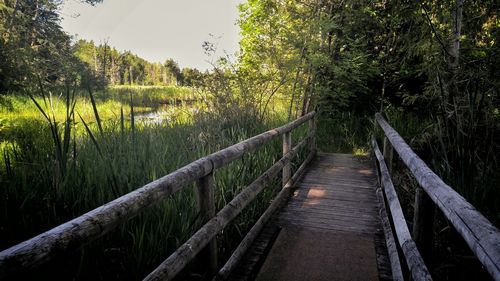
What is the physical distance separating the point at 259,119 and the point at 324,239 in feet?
13.9

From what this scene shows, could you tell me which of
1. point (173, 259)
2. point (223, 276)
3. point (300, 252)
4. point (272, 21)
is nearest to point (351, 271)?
point (300, 252)

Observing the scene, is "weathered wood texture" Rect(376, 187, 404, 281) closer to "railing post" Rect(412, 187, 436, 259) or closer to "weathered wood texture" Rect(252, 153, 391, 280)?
"weathered wood texture" Rect(252, 153, 391, 280)

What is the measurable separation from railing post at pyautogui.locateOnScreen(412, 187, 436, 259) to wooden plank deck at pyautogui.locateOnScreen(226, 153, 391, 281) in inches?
28.0

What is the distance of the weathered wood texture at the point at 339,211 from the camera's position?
9.53ft

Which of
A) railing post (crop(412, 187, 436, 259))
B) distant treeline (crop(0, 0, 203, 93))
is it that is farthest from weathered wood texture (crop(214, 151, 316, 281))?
distant treeline (crop(0, 0, 203, 93))

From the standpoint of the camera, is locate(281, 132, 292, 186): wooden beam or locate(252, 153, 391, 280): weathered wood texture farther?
locate(281, 132, 292, 186): wooden beam

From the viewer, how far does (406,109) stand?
9.59 metres

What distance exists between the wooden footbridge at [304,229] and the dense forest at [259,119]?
1.12 ft

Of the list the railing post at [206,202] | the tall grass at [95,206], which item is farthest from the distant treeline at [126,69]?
the railing post at [206,202]

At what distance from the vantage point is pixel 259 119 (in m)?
7.31

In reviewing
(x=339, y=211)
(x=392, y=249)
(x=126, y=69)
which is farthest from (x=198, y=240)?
(x=126, y=69)

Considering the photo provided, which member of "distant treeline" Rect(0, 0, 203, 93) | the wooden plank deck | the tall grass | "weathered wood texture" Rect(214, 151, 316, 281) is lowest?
the wooden plank deck

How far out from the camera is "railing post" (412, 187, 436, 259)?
76.2 inches

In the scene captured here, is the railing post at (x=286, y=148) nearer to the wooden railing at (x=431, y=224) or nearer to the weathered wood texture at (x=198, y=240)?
the weathered wood texture at (x=198, y=240)
